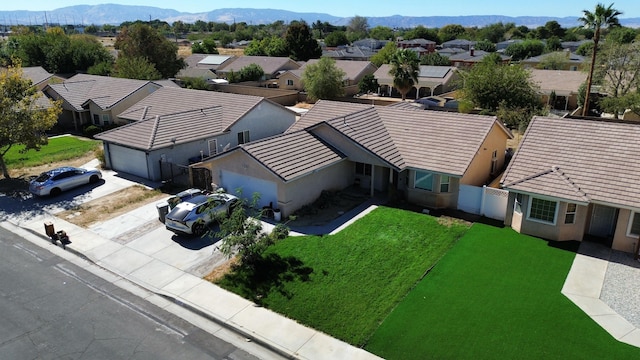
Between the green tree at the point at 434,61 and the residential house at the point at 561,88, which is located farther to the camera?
the green tree at the point at 434,61

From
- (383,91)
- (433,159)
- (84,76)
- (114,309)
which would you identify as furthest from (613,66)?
(84,76)

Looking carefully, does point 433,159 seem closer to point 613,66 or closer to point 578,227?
point 578,227

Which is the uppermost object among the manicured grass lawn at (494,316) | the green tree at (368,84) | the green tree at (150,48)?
the green tree at (150,48)

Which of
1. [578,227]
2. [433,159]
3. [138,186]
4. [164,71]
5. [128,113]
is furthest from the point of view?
[164,71]

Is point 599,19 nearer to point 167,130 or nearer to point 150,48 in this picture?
point 167,130

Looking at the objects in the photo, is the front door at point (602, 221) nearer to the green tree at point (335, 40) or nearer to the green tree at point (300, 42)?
the green tree at point (300, 42)

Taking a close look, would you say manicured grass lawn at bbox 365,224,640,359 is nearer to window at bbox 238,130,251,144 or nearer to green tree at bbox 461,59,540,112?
window at bbox 238,130,251,144

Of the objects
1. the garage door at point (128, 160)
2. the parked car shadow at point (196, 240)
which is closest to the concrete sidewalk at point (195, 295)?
the parked car shadow at point (196, 240)
